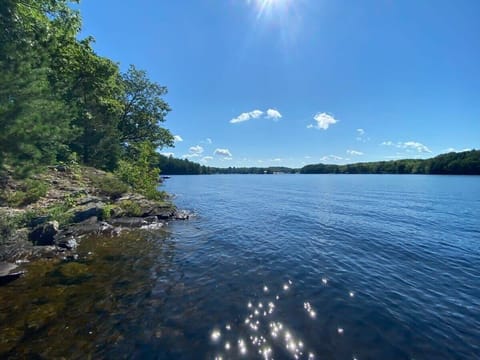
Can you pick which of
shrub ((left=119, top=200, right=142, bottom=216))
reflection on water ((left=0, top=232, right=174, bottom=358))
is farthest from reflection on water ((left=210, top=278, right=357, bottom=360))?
shrub ((left=119, top=200, right=142, bottom=216))

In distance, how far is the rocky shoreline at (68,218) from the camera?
10.5 m

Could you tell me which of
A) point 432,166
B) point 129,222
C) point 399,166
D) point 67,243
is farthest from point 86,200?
point 399,166

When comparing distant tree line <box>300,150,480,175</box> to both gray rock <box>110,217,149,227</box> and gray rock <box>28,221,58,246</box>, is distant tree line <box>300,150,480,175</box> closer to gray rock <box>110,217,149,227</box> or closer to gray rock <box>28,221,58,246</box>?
gray rock <box>110,217,149,227</box>

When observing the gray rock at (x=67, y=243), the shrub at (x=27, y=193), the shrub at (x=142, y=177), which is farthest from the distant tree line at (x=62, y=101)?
the gray rock at (x=67, y=243)

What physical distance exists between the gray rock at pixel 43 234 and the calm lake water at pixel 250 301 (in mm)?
1638

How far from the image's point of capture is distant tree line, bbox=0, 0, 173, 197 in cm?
895

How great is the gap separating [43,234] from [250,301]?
11.3 metres

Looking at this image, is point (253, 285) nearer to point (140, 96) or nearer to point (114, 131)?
point (114, 131)

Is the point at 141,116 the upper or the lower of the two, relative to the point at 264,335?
upper

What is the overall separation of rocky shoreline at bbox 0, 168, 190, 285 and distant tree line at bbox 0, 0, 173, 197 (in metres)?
3.19

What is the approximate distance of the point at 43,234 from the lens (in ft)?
37.9

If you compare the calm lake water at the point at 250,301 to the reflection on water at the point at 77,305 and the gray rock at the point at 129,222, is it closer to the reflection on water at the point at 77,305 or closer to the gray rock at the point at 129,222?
the reflection on water at the point at 77,305

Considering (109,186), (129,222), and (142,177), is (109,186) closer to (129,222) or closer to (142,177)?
(142,177)

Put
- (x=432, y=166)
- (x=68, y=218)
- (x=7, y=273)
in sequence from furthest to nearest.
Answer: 1. (x=432, y=166)
2. (x=68, y=218)
3. (x=7, y=273)
